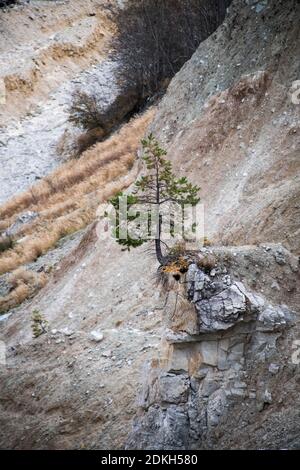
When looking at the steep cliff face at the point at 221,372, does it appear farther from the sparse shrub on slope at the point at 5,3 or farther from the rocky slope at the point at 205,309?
the sparse shrub on slope at the point at 5,3

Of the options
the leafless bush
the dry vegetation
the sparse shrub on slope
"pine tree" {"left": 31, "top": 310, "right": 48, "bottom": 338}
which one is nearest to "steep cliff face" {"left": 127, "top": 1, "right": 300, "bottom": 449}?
"pine tree" {"left": 31, "top": 310, "right": 48, "bottom": 338}

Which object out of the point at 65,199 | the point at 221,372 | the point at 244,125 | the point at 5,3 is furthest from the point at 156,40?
the point at 221,372

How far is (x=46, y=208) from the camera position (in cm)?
2375

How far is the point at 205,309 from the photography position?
315 inches

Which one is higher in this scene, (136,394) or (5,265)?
(136,394)

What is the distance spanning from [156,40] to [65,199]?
1144 cm

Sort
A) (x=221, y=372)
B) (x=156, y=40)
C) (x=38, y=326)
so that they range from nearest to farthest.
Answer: (x=221, y=372) < (x=38, y=326) < (x=156, y=40)

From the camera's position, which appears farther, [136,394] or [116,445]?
[136,394]

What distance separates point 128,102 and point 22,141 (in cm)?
624

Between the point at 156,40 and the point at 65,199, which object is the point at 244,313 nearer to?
the point at 65,199

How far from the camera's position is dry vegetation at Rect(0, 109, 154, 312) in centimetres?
1864
